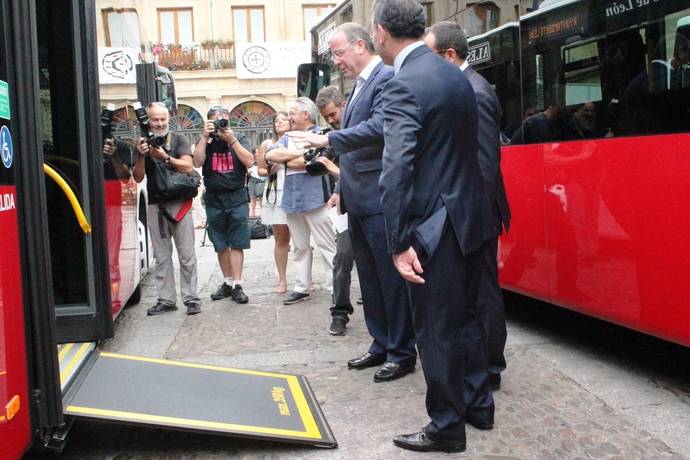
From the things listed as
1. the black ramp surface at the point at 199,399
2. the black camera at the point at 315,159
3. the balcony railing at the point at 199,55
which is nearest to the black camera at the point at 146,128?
the black camera at the point at 315,159

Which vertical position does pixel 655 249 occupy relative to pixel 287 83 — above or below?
below

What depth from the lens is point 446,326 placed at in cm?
313

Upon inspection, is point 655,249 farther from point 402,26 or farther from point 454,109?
point 402,26

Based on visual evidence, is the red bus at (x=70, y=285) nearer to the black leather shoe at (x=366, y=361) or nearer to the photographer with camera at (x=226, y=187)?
the black leather shoe at (x=366, y=361)

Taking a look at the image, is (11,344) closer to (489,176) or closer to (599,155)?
(489,176)

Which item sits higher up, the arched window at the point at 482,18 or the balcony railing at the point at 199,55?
the balcony railing at the point at 199,55

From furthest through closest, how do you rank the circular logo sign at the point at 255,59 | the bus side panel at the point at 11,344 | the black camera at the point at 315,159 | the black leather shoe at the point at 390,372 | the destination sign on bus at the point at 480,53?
the circular logo sign at the point at 255,59
the destination sign on bus at the point at 480,53
the black camera at the point at 315,159
the black leather shoe at the point at 390,372
the bus side panel at the point at 11,344

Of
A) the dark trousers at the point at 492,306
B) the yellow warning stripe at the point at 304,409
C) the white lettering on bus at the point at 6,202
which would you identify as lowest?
the yellow warning stripe at the point at 304,409

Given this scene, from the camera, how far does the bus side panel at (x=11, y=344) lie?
2582 millimetres

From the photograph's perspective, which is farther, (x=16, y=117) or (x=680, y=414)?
(x=680, y=414)

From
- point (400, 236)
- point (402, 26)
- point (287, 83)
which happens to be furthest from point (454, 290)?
point (287, 83)

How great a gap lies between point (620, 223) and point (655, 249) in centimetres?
29

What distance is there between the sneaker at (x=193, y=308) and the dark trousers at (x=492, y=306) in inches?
127

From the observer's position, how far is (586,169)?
13.9 feet
